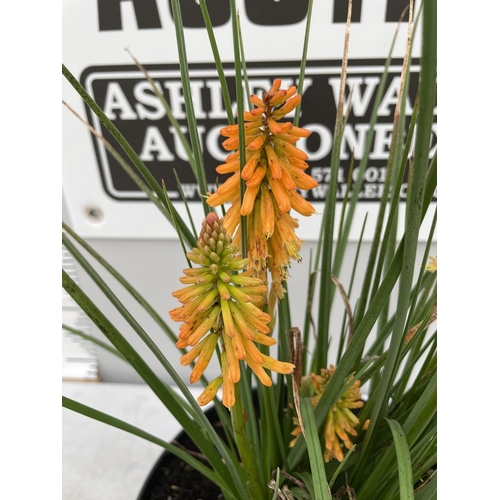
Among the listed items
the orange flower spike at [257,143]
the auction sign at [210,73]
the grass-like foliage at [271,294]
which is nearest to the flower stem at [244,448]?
the grass-like foliage at [271,294]

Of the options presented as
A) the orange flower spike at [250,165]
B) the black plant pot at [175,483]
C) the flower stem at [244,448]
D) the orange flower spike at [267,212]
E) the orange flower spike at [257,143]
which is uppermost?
the orange flower spike at [257,143]

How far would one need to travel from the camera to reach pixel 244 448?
0.80 feet

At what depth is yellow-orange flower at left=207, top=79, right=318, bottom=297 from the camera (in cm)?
18

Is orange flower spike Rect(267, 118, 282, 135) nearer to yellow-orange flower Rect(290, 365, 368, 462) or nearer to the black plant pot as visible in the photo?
yellow-orange flower Rect(290, 365, 368, 462)

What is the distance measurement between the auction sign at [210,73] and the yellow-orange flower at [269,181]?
21 centimetres

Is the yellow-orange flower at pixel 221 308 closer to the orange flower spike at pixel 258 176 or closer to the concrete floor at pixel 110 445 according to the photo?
the orange flower spike at pixel 258 176

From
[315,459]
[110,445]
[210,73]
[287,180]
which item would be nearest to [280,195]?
[287,180]

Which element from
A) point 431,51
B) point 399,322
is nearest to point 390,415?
point 399,322

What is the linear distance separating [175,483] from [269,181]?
319mm

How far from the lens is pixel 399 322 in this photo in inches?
6.8

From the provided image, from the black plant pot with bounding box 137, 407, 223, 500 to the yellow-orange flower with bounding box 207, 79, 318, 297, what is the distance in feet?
0.87

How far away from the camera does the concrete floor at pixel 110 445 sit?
0.51 m

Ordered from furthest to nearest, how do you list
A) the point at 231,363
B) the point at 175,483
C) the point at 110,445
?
the point at 110,445, the point at 175,483, the point at 231,363

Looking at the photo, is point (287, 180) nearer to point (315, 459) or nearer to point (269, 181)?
point (269, 181)
